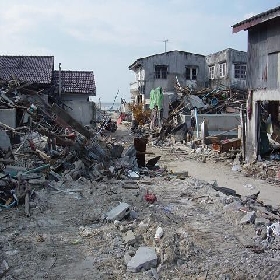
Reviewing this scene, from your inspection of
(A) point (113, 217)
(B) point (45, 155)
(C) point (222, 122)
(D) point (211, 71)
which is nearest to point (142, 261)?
(A) point (113, 217)

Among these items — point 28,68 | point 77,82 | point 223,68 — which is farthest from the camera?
point 223,68

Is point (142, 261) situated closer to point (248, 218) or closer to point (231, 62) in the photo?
point (248, 218)

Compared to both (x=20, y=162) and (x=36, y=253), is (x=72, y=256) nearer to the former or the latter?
(x=36, y=253)

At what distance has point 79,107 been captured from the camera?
2491cm

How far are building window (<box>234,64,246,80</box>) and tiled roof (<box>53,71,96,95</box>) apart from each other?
44.0ft

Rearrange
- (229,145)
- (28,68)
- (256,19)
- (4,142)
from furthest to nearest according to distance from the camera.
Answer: (28,68) < (229,145) < (256,19) < (4,142)

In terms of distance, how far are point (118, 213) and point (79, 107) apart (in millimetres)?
17814

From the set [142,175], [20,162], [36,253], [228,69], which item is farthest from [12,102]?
[228,69]

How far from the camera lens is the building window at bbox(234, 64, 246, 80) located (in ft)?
111

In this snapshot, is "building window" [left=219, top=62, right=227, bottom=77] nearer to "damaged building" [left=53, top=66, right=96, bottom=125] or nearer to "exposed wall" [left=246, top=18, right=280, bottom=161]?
"damaged building" [left=53, top=66, right=96, bottom=125]

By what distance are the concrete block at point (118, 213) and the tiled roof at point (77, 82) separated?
685 inches

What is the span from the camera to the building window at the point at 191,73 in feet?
117

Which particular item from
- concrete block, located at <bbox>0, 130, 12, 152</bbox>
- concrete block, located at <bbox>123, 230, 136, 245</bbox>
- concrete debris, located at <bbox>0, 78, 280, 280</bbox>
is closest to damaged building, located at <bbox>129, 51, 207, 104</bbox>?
concrete debris, located at <bbox>0, 78, 280, 280</bbox>

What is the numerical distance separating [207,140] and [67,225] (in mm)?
13407
